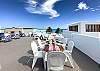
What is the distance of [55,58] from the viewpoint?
19.1ft

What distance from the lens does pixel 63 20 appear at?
5416 centimetres

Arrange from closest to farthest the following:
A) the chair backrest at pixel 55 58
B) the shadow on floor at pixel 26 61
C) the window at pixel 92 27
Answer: the chair backrest at pixel 55 58 < the shadow on floor at pixel 26 61 < the window at pixel 92 27

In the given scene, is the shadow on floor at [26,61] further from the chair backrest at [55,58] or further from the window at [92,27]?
the window at [92,27]

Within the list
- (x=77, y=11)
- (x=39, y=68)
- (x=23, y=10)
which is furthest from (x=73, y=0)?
(x=39, y=68)

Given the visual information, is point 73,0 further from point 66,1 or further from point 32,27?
point 32,27

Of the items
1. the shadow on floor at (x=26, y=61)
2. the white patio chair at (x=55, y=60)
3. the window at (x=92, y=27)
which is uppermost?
the window at (x=92, y=27)

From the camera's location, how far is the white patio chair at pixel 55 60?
5801 mm

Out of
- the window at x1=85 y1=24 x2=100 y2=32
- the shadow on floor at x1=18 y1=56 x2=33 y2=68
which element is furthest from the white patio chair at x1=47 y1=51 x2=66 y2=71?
the window at x1=85 y1=24 x2=100 y2=32

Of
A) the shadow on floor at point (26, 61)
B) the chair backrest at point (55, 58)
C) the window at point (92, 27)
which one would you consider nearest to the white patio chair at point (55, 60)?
the chair backrest at point (55, 58)

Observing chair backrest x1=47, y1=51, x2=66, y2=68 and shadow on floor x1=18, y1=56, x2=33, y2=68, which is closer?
chair backrest x1=47, y1=51, x2=66, y2=68

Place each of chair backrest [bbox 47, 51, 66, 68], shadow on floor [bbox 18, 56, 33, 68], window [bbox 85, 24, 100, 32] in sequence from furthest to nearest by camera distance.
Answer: window [bbox 85, 24, 100, 32]
shadow on floor [bbox 18, 56, 33, 68]
chair backrest [bbox 47, 51, 66, 68]

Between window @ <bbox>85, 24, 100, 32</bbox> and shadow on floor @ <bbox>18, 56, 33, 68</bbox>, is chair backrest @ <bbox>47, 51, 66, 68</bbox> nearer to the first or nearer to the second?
shadow on floor @ <bbox>18, 56, 33, 68</bbox>

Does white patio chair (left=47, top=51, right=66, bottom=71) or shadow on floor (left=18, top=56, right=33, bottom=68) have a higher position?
white patio chair (left=47, top=51, right=66, bottom=71)

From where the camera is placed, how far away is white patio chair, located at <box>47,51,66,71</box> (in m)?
5.80
